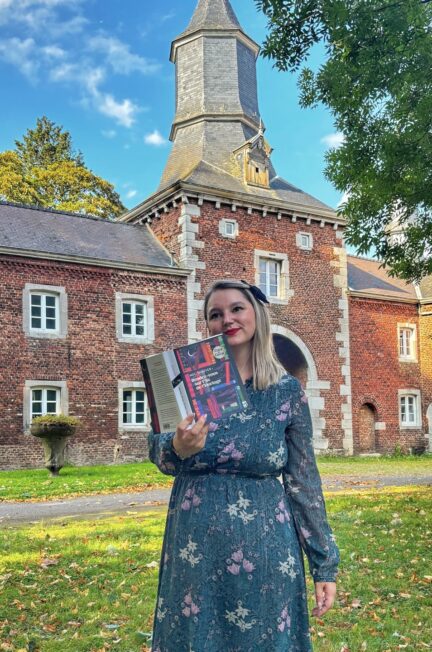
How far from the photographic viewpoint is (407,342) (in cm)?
2853

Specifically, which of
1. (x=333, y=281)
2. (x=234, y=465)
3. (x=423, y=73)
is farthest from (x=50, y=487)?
(x=333, y=281)

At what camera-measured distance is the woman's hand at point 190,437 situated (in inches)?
99.1

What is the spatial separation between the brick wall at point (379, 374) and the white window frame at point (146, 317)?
8636mm

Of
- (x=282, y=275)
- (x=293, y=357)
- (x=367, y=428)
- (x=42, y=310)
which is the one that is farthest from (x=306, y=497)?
(x=367, y=428)

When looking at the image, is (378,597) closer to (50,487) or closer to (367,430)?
(50,487)

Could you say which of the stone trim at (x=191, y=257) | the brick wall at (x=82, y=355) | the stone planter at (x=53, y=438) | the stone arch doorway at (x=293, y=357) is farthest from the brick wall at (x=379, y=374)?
the stone planter at (x=53, y=438)

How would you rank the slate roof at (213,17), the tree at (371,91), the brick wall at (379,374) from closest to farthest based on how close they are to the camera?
1. the tree at (371,91)
2. the brick wall at (379,374)
3. the slate roof at (213,17)

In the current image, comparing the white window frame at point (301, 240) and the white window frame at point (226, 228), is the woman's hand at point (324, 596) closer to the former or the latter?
the white window frame at point (226, 228)

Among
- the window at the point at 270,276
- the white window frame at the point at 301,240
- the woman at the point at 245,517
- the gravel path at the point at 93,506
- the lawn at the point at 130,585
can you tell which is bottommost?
the gravel path at the point at 93,506

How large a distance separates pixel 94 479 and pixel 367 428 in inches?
542

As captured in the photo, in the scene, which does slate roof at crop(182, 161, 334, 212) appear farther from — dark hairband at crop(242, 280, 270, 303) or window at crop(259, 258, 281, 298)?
dark hairband at crop(242, 280, 270, 303)

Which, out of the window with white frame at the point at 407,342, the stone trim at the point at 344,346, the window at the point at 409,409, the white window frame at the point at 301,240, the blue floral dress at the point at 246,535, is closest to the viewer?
the blue floral dress at the point at 246,535

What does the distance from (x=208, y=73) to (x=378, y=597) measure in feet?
80.3

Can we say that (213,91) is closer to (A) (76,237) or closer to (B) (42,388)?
(A) (76,237)
